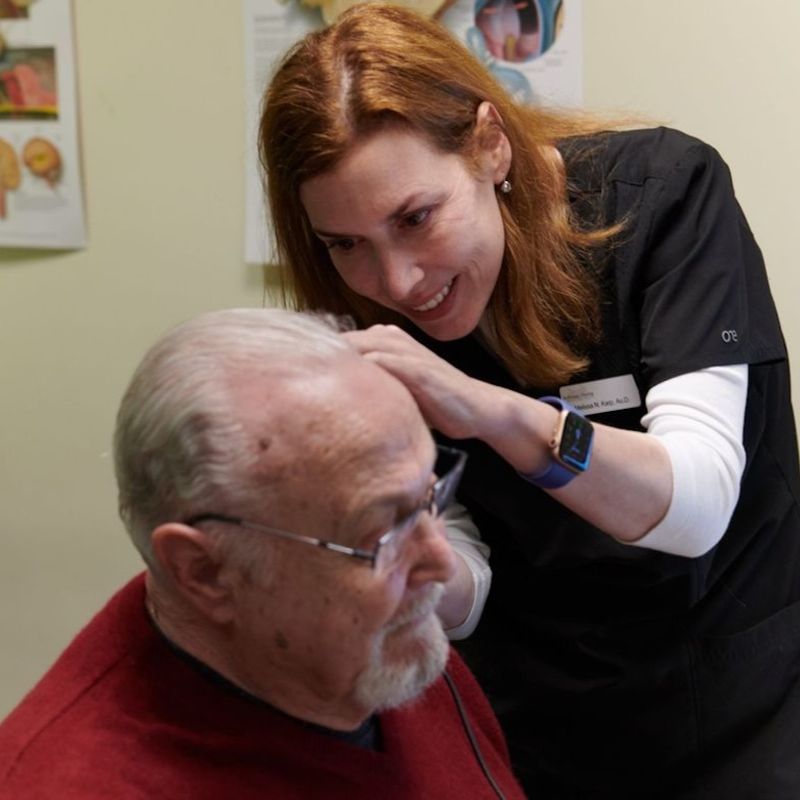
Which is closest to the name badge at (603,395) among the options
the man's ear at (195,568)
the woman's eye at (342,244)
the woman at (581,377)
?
the woman at (581,377)

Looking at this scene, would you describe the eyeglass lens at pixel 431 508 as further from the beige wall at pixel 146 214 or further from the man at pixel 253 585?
the beige wall at pixel 146 214

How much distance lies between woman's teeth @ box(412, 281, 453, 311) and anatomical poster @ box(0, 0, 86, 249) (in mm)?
1090

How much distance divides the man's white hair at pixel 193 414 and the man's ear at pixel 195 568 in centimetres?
2

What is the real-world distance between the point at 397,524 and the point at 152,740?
0.91ft

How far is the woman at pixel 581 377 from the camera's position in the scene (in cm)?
120

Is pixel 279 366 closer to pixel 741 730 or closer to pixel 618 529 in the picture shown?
pixel 618 529

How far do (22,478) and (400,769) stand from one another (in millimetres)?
1459

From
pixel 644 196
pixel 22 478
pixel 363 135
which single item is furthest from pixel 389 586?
pixel 22 478

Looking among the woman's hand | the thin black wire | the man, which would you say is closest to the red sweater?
the man

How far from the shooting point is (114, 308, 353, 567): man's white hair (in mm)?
926

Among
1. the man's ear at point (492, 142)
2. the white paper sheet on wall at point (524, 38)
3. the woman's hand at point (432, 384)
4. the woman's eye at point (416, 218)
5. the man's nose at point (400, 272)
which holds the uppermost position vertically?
the white paper sheet on wall at point (524, 38)

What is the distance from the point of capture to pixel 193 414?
0.93 m

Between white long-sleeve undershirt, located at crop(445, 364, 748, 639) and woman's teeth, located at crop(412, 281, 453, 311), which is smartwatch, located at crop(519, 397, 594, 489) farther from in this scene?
woman's teeth, located at crop(412, 281, 453, 311)

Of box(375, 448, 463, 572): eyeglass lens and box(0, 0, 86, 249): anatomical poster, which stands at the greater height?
box(0, 0, 86, 249): anatomical poster
